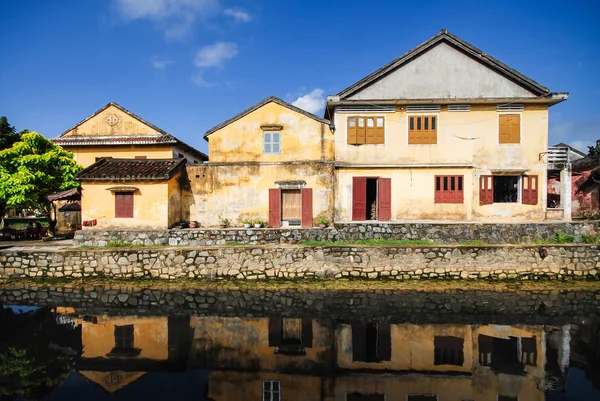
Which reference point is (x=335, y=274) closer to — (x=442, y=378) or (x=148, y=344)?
(x=442, y=378)

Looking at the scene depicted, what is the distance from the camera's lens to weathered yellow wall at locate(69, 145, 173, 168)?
64.5ft

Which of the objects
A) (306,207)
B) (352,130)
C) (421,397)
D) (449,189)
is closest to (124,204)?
(306,207)

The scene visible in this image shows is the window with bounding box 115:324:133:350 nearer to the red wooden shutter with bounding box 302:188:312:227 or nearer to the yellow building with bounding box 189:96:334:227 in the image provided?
the yellow building with bounding box 189:96:334:227

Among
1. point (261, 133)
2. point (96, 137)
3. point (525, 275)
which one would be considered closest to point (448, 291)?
point (525, 275)

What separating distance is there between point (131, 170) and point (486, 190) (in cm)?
1648

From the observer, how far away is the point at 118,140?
64.1 feet

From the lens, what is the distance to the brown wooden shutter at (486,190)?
1525 cm

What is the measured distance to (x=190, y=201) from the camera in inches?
606

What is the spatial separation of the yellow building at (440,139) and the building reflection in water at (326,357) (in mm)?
7766

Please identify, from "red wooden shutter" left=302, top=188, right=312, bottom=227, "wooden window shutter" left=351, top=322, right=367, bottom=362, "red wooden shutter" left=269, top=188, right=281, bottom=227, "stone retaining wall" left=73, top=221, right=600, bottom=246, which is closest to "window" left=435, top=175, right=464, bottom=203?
"stone retaining wall" left=73, top=221, right=600, bottom=246

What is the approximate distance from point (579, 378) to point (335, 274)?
6.92m

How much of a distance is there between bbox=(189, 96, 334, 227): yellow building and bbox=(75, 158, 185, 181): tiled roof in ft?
3.83

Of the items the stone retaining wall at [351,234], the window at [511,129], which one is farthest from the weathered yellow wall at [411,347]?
the window at [511,129]

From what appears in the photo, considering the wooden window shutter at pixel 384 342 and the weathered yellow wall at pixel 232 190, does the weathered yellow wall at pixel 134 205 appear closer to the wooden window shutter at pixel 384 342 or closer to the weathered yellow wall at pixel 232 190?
the weathered yellow wall at pixel 232 190
